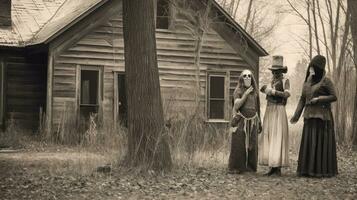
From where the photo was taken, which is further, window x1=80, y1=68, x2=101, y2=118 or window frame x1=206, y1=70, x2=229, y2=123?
window frame x1=206, y1=70, x2=229, y2=123

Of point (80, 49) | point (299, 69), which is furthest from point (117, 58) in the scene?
point (299, 69)

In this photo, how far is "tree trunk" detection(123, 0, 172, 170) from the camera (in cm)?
1007

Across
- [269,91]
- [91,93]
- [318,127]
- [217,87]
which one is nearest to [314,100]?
[318,127]

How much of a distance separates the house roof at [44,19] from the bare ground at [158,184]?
7262mm

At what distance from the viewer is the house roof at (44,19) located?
1789cm

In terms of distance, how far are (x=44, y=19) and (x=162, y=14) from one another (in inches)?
165

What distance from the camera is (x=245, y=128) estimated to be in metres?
10.6

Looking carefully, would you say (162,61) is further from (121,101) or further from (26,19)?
(26,19)

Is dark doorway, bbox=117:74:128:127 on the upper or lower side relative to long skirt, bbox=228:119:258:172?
upper

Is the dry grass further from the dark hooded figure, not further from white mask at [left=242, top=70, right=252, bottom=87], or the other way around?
the dark hooded figure

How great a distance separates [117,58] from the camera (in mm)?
18812

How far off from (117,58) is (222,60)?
3.74 metres

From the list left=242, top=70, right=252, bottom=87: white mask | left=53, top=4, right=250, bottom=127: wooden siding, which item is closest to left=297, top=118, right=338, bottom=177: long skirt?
left=242, top=70, right=252, bottom=87: white mask

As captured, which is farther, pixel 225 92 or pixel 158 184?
pixel 225 92
